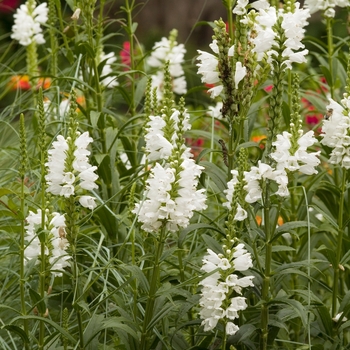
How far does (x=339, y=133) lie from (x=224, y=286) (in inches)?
26.2

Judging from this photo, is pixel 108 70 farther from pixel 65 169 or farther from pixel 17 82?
pixel 65 169

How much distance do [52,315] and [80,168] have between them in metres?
1.06

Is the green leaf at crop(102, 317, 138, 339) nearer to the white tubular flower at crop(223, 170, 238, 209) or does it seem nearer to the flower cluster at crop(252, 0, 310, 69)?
the white tubular flower at crop(223, 170, 238, 209)

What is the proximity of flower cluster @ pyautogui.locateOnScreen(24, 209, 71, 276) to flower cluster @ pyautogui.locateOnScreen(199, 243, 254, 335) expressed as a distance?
1.62 ft

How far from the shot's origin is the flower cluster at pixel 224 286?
7.73 ft

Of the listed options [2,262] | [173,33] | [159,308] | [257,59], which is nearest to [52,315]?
[2,262]

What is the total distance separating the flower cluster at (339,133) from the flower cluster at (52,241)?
3.12 feet

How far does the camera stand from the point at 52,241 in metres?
2.66

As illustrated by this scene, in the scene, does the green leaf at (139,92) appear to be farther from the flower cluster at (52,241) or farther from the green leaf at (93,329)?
the green leaf at (93,329)

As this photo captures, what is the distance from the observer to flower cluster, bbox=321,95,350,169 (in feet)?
8.38

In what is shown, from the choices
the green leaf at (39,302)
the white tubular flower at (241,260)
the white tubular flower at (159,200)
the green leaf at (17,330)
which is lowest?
the green leaf at (17,330)

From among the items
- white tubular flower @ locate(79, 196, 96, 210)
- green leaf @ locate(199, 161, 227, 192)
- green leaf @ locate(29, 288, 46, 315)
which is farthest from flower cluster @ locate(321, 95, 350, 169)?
green leaf @ locate(29, 288, 46, 315)

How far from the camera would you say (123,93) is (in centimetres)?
348

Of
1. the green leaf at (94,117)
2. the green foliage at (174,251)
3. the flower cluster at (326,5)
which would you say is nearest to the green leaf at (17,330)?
the green foliage at (174,251)
